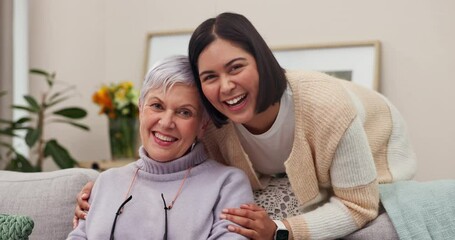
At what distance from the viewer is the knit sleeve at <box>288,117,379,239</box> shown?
1633 mm

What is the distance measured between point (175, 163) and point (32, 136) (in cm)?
188

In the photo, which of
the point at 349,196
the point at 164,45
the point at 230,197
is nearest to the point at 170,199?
the point at 230,197

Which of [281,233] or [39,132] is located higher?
[281,233]

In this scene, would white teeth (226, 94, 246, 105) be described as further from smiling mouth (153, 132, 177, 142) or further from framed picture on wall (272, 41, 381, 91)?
framed picture on wall (272, 41, 381, 91)

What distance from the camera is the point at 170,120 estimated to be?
163 centimetres

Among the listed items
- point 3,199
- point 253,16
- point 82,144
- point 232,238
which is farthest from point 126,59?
point 232,238

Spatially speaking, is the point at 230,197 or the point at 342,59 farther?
the point at 342,59

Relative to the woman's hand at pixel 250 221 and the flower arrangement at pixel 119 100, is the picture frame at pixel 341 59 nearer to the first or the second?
the flower arrangement at pixel 119 100

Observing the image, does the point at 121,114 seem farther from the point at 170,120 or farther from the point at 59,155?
the point at 170,120

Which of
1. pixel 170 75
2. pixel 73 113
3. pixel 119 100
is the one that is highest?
pixel 170 75

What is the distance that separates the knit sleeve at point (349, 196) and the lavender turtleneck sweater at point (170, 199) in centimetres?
18

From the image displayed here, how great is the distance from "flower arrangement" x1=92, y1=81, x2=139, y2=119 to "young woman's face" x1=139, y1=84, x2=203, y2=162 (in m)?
1.65

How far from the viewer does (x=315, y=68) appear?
3211mm

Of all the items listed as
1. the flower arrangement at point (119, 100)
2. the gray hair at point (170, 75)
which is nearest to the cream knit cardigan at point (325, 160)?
the gray hair at point (170, 75)
